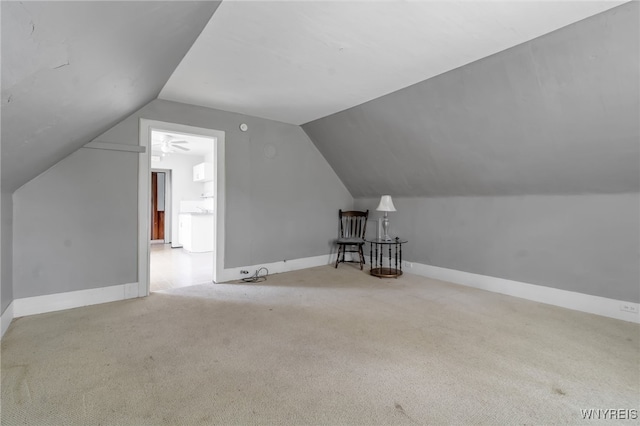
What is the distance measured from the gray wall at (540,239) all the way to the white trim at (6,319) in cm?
443

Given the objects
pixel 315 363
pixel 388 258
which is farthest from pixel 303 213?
pixel 315 363

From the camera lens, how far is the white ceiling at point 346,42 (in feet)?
5.97

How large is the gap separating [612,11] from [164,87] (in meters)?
3.61

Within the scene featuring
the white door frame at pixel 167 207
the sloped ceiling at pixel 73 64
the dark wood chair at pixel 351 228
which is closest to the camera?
the sloped ceiling at pixel 73 64

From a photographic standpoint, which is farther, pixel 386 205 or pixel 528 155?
pixel 386 205

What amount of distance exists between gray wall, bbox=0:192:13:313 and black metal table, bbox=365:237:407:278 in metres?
3.76

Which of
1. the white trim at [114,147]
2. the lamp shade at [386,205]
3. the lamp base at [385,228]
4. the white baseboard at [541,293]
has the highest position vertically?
the white trim at [114,147]

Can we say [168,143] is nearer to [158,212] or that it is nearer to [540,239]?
[158,212]

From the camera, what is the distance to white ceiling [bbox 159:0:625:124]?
182 centimetres

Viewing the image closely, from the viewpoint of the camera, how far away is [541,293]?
322cm

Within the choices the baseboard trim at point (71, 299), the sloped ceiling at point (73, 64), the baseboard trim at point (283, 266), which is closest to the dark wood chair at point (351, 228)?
the baseboard trim at point (283, 266)

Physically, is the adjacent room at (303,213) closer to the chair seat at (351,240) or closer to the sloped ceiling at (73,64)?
the sloped ceiling at (73,64)

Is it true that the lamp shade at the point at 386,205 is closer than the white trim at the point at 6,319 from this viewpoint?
No

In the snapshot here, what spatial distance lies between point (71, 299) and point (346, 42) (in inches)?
136
